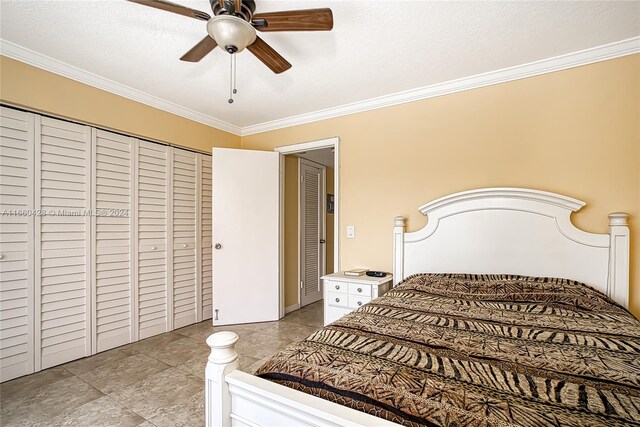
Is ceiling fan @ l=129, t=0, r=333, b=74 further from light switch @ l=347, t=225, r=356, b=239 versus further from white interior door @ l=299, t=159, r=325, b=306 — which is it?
white interior door @ l=299, t=159, r=325, b=306

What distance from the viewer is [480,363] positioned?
0.97 metres

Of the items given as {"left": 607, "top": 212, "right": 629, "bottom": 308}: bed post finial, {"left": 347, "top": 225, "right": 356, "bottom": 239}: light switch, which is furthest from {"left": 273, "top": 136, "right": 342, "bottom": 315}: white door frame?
Answer: {"left": 607, "top": 212, "right": 629, "bottom": 308}: bed post finial

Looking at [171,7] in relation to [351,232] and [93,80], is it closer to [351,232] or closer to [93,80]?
[93,80]

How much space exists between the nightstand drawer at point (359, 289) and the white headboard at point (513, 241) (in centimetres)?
31

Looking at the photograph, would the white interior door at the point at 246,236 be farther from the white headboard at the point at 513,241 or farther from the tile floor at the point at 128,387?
the white headboard at the point at 513,241

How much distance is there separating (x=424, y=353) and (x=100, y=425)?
1884 mm

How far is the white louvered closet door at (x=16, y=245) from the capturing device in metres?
2.03

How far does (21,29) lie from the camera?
186 cm

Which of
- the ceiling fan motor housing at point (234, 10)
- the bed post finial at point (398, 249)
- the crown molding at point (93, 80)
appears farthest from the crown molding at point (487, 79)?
the ceiling fan motor housing at point (234, 10)

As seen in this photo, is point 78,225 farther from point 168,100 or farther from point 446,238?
point 446,238

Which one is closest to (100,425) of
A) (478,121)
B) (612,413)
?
(612,413)

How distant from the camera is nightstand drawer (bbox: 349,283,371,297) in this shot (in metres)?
2.49

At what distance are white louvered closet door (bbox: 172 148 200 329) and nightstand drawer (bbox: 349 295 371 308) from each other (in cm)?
185

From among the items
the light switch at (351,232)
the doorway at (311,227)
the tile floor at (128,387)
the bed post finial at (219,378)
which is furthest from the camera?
the doorway at (311,227)
